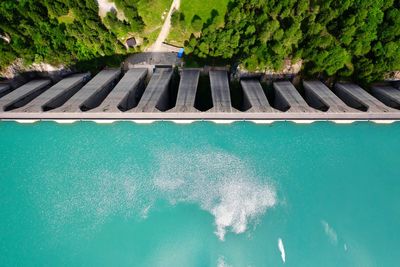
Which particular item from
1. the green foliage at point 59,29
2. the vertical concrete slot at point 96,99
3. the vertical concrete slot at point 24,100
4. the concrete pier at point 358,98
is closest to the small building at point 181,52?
the green foliage at point 59,29

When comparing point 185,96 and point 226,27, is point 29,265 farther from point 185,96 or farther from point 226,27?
point 226,27

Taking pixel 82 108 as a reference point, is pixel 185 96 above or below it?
above

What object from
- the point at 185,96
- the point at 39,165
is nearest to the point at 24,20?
the point at 39,165

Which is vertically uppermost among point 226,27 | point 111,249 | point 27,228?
point 226,27

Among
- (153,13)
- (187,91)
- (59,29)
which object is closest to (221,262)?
(187,91)

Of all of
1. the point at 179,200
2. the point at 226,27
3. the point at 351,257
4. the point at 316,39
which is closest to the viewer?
the point at 351,257

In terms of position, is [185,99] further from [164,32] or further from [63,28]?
[63,28]

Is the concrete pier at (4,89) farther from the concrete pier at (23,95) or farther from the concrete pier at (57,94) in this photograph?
the concrete pier at (57,94)

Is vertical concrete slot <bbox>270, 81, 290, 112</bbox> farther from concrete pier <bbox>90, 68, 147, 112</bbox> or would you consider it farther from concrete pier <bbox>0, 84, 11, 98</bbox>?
concrete pier <bbox>0, 84, 11, 98</bbox>
